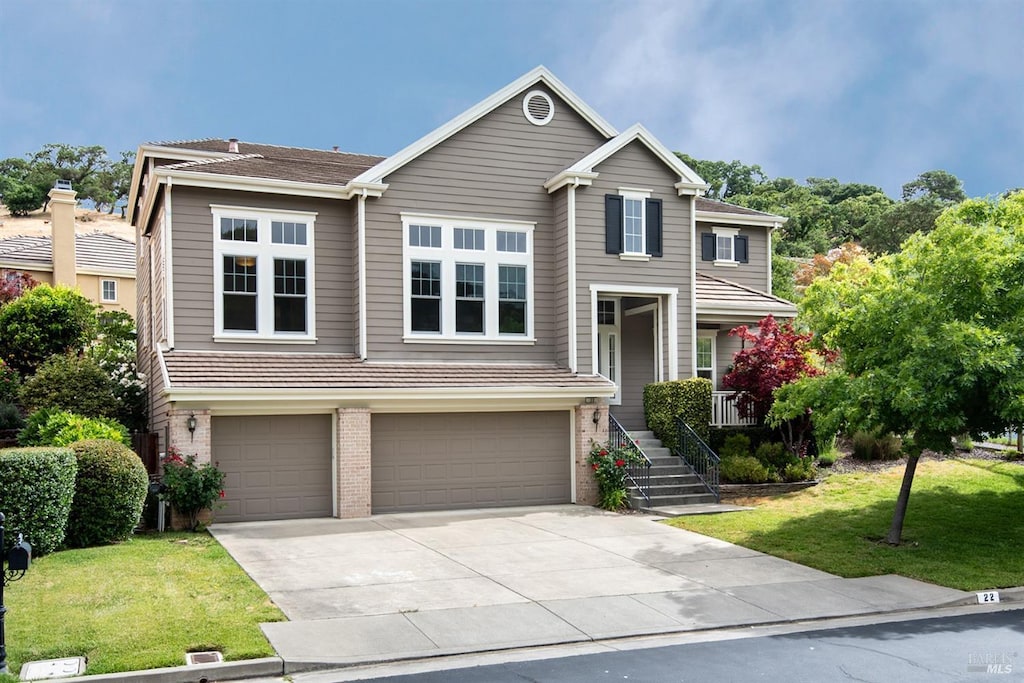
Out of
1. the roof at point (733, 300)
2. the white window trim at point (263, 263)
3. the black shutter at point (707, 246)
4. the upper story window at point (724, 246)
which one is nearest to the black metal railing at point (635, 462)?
the roof at point (733, 300)

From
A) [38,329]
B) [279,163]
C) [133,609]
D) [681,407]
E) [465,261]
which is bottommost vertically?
[133,609]

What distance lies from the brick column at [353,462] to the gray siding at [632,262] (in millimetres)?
5202

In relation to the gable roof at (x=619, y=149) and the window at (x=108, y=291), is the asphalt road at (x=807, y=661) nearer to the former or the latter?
the gable roof at (x=619, y=149)

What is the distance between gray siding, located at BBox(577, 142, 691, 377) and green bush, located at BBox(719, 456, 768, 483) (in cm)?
236

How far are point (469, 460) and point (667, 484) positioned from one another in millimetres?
4208

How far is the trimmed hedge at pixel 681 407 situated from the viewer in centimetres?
2034

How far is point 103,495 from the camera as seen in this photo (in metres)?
→ 13.7

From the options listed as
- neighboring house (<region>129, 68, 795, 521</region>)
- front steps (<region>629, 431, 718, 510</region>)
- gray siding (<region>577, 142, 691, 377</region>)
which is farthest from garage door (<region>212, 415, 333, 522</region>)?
front steps (<region>629, 431, 718, 510</region>)

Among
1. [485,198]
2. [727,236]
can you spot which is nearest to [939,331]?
[485,198]

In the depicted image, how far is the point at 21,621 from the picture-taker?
919 cm

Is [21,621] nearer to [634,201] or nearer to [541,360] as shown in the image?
[541,360]

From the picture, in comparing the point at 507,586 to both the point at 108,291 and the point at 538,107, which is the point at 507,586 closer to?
the point at 538,107

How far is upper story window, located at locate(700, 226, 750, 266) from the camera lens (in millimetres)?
25109

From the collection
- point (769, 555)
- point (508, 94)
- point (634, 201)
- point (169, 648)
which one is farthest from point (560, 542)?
point (508, 94)
